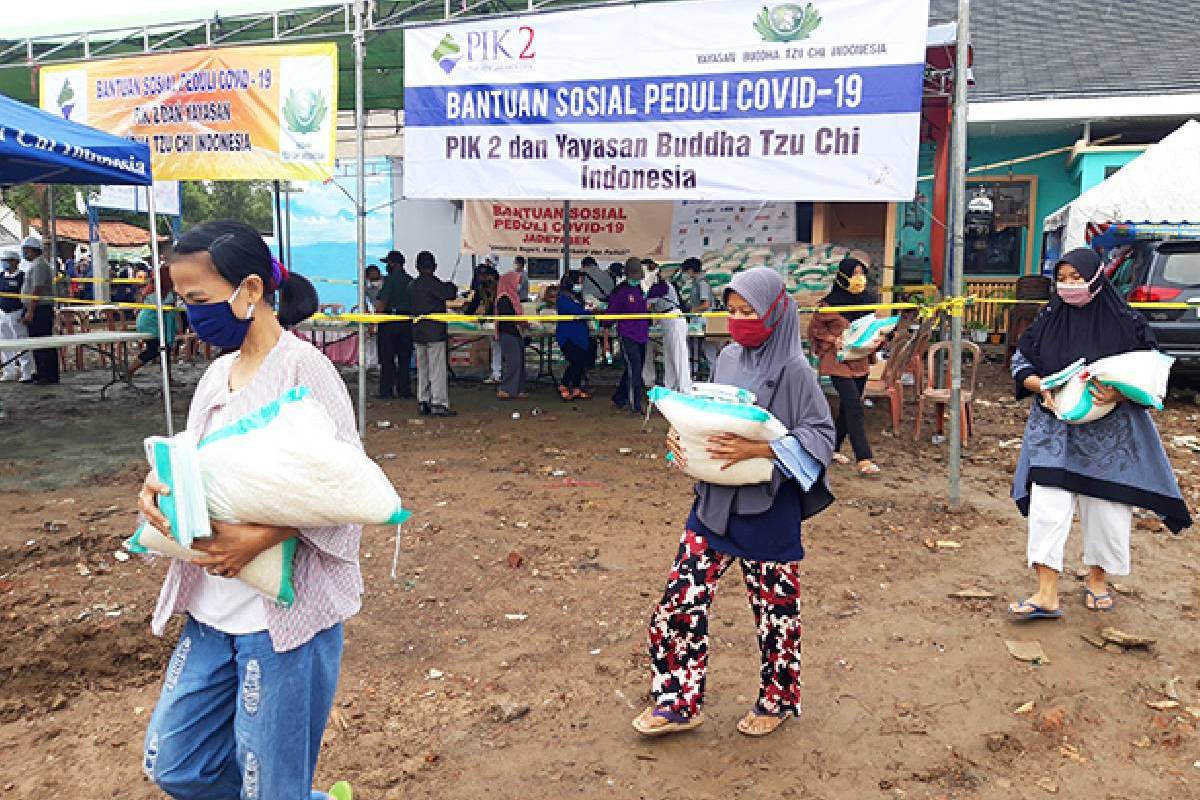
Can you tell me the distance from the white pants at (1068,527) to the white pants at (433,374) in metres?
6.84

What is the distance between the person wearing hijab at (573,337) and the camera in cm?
1071

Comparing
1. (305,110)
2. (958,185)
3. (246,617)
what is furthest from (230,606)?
(305,110)

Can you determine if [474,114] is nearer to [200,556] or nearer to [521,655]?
[521,655]

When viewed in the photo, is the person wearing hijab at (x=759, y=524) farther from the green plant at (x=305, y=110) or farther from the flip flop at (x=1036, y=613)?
the green plant at (x=305, y=110)

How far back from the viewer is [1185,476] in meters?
7.17

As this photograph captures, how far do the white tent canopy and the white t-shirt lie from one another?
12.7 m

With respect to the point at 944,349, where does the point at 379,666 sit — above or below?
Answer: below

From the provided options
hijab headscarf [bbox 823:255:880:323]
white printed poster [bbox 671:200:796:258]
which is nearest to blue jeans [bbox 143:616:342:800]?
hijab headscarf [bbox 823:255:880:323]

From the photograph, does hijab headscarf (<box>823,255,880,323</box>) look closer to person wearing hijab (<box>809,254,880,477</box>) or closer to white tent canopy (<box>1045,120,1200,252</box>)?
person wearing hijab (<box>809,254,880,477</box>)

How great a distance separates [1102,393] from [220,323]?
12.0 feet

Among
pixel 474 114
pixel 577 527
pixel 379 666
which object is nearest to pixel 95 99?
pixel 474 114

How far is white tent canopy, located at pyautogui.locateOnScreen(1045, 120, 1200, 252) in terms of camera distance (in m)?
12.2

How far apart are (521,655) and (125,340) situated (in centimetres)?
706

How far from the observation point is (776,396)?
3.15 meters
